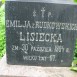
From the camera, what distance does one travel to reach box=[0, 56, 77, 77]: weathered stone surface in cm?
297

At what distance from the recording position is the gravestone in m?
3.02

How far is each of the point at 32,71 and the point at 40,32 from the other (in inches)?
18.0

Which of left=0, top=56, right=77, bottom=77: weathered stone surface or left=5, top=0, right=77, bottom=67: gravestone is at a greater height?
left=5, top=0, right=77, bottom=67: gravestone

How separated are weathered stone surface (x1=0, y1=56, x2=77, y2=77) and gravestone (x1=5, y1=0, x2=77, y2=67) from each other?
0.21 feet

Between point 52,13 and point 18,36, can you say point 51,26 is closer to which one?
point 52,13

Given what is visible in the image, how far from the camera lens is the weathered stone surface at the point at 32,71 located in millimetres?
2973

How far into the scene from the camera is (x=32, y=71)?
120 inches

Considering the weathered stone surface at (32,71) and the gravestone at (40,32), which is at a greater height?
the gravestone at (40,32)

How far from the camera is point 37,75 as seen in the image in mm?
2963

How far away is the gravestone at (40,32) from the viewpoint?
3.02 m

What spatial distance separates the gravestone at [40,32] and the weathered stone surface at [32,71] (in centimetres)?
6

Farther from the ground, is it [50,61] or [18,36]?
[18,36]

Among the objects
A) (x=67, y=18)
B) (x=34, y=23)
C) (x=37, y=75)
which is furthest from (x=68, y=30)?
(x=37, y=75)

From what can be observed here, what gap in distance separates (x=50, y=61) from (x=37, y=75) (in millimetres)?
314
